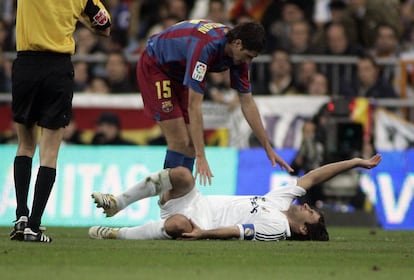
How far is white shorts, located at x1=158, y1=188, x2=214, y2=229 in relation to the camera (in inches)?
448

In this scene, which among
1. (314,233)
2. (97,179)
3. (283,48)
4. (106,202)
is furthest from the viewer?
(283,48)

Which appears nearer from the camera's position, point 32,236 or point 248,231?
point 32,236

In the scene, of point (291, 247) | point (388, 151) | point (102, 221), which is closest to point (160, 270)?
point (291, 247)

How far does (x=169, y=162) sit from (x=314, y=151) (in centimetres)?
549

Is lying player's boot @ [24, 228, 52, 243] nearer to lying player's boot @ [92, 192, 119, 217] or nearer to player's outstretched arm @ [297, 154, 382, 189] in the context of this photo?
lying player's boot @ [92, 192, 119, 217]

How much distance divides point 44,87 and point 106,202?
1.26 meters

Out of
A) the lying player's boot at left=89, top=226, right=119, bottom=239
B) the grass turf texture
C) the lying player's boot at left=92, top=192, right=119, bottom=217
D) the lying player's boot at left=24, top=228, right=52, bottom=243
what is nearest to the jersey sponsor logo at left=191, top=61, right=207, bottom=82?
the lying player's boot at left=92, top=192, right=119, bottom=217

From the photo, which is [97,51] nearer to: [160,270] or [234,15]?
[234,15]

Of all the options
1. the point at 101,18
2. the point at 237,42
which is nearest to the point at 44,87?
the point at 101,18

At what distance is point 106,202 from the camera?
1129cm

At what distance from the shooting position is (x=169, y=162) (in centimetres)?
1217

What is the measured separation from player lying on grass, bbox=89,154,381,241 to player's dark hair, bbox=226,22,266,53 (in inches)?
53.7

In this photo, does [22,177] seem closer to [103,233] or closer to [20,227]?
[20,227]

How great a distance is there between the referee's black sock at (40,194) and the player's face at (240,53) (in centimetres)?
213
